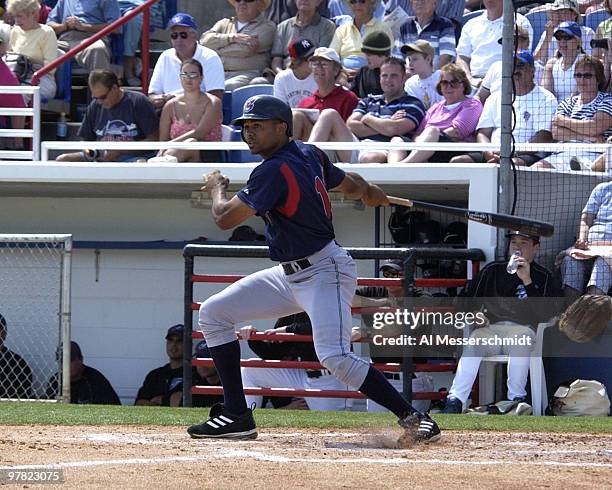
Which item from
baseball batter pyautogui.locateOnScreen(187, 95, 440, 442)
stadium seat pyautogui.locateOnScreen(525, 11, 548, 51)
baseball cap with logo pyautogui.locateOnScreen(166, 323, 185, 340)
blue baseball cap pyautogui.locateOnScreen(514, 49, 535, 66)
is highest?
stadium seat pyautogui.locateOnScreen(525, 11, 548, 51)

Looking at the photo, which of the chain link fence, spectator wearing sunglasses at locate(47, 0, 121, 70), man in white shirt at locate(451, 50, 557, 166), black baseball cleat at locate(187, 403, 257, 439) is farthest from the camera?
spectator wearing sunglasses at locate(47, 0, 121, 70)

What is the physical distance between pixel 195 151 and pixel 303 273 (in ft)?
18.5

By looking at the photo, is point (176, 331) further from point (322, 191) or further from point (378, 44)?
point (322, 191)

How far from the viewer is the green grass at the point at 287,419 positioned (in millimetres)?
7531

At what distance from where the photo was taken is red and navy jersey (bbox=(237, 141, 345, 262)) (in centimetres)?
582

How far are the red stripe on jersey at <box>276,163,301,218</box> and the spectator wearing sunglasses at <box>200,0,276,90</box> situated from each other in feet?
22.8

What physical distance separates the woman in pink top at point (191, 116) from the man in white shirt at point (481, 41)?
105 inches

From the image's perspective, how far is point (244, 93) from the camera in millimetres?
12062

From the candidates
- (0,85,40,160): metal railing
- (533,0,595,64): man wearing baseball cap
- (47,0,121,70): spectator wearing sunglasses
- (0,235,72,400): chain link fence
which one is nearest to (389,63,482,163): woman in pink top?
(533,0,595,64): man wearing baseball cap

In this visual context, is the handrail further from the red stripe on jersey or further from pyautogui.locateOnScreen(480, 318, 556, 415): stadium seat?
the red stripe on jersey

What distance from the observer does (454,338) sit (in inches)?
396

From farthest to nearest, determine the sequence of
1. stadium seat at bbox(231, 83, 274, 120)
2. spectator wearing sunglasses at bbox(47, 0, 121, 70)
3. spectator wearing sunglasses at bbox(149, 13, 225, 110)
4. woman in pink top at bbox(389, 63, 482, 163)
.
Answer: spectator wearing sunglasses at bbox(47, 0, 121, 70), stadium seat at bbox(231, 83, 274, 120), spectator wearing sunglasses at bbox(149, 13, 225, 110), woman in pink top at bbox(389, 63, 482, 163)

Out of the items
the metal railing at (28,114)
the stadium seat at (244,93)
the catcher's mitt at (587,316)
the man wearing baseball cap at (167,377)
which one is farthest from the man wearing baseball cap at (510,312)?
the metal railing at (28,114)

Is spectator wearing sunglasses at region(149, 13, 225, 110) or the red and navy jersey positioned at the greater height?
spectator wearing sunglasses at region(149, 13, 225, 110)
